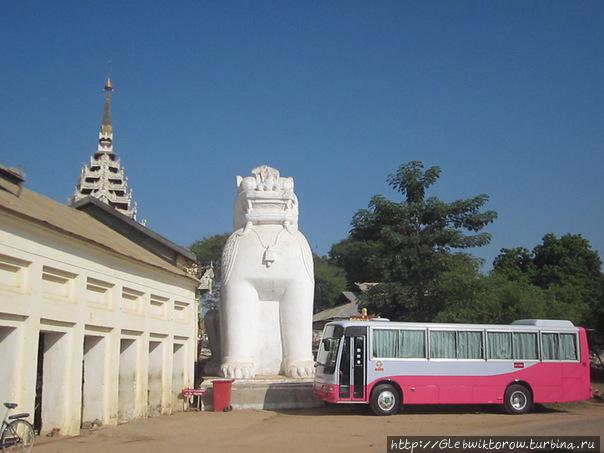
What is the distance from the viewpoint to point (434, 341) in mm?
14734

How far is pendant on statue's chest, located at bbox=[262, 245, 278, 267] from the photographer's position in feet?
52.1

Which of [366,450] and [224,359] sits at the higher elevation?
[224,359]

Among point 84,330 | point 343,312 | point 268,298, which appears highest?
point 343,312

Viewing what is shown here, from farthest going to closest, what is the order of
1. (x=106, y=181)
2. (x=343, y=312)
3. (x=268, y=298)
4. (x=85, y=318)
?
(x=106, y=181) < (x=343, y=312) < (x=268, y=298) < (x=85, y=318)

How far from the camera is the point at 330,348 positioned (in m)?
14.6

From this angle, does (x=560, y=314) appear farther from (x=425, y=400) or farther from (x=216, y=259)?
(x=216, y=259)

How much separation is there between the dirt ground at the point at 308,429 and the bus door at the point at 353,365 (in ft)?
1.68

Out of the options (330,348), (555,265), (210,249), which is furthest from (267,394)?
(210,249)

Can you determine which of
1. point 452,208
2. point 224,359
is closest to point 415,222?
point 452,208

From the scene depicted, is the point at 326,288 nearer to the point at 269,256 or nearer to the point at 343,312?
the point at 343,312

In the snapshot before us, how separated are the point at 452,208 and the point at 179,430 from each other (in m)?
15.0

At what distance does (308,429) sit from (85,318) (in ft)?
14.2

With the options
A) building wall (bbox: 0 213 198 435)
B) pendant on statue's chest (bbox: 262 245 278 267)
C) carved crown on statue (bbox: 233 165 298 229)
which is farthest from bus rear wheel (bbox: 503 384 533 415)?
building wall (bbox: 0 213 198 435)

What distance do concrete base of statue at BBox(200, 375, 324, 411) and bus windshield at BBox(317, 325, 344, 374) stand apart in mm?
966
